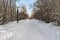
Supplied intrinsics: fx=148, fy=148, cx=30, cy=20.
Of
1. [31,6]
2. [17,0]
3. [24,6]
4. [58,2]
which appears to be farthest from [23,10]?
[58,2]

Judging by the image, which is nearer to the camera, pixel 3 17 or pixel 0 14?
pixel 0 14

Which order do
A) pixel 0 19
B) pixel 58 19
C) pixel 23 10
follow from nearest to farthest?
pixel 58 19
pixel 0 19
pixel 23 10

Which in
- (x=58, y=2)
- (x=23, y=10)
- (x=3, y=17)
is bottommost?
(x=23, y=10)

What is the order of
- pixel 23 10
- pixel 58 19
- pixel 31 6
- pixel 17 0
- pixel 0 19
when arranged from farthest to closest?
pixel 23 10 < pixel 31 6 < pixel 17 0 < pixel 0 19 < pixel 58 19

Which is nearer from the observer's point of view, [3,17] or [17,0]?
[3,17]

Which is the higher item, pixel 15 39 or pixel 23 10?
pixel 15 39

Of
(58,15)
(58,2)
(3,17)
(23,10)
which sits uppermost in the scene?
(58,2)

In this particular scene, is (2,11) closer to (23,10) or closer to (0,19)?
(0,19)

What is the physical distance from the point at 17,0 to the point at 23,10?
94.0ft

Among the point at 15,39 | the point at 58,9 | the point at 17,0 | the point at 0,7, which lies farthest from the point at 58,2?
the point at 17,0

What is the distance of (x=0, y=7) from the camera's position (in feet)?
78.0

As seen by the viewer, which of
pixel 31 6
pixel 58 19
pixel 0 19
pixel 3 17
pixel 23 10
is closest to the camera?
pixel 58 19

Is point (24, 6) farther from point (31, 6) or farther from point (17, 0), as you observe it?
point (17, 0)

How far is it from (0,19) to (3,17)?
1.70 meters
